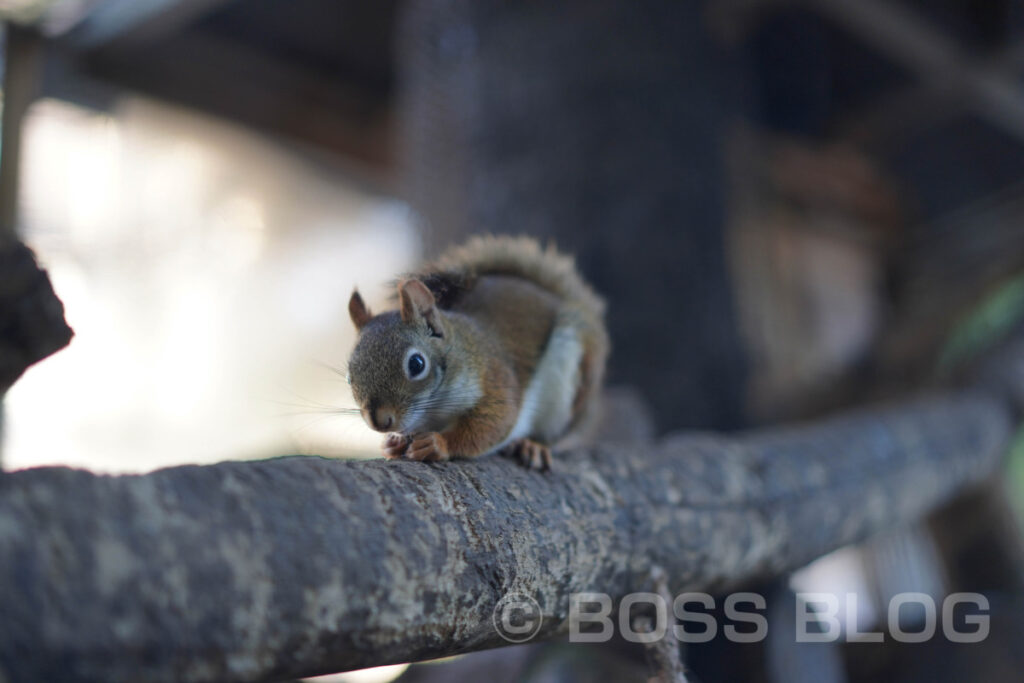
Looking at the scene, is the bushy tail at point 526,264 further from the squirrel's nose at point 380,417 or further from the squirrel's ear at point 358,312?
the squirrel's nose at point 380,417

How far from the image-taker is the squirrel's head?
914 mm

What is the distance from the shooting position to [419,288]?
0.95 m

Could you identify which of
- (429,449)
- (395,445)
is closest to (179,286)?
(395,445)

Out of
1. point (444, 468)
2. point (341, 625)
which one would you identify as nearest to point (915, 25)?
point (444, 468)

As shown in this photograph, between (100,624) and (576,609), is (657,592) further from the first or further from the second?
(100,624)

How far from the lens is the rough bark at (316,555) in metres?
0.45

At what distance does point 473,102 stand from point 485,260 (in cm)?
135

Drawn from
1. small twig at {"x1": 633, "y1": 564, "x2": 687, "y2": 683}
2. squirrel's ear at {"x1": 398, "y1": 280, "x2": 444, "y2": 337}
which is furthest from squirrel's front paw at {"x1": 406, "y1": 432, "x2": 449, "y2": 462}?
small twig at {"x1": 633, "y1": 564, "x2": 687, "y2": 683}

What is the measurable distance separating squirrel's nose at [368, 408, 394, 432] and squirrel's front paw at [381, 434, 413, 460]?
0.25 ft

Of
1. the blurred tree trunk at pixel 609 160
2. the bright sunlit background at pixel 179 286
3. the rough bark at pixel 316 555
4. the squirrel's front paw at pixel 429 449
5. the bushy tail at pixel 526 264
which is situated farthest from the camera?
the blurred tree trunk at pixel 609 160

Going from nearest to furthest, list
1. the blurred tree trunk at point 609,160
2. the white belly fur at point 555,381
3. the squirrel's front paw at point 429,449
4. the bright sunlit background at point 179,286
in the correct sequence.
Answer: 1. the squirrel's front paw at point 429,449
2. the white belly fur at point 555,381
3. the bright sunlit background at point 179,286
4. the blurred tree trunk at point 609,160

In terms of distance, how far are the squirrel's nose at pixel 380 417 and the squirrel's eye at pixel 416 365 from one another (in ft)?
0.17

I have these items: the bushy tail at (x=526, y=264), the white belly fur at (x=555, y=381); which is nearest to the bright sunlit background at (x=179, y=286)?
the bushy tail at (x=526, y=264)

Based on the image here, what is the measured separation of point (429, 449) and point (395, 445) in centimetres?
18
